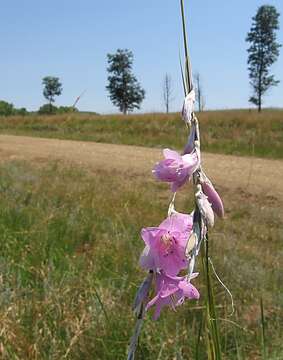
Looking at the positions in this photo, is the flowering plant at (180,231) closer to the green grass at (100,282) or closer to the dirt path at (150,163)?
the green grass at (100,282)

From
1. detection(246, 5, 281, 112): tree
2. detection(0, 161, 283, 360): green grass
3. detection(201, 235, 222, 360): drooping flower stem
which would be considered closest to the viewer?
detection(201, 235, 222, 360): drooping flower stem

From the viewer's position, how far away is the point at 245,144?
1714 centimetres

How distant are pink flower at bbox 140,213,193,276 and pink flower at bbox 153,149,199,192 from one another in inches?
2.5

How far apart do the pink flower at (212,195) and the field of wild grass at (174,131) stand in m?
12.0

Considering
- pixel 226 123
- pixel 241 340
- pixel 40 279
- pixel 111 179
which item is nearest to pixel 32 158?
pixel 111 179

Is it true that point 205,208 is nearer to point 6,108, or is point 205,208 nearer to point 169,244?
point 169,244

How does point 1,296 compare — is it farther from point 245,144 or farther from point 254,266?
point 245,144

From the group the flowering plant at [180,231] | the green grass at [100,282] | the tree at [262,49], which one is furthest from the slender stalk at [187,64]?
the tree at [262,49]

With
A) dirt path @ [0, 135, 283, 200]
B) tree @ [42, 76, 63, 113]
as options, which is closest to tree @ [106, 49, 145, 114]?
tree @ [42, 76, 63, 113]

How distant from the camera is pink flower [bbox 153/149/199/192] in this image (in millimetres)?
692

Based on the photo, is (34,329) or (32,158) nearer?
(34,329)

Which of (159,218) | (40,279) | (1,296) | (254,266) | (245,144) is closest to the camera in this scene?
(1,296)

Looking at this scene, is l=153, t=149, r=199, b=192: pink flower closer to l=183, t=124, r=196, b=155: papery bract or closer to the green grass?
l=183, t=124, r=196, b=155: papery bract

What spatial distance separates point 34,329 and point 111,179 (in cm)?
707
